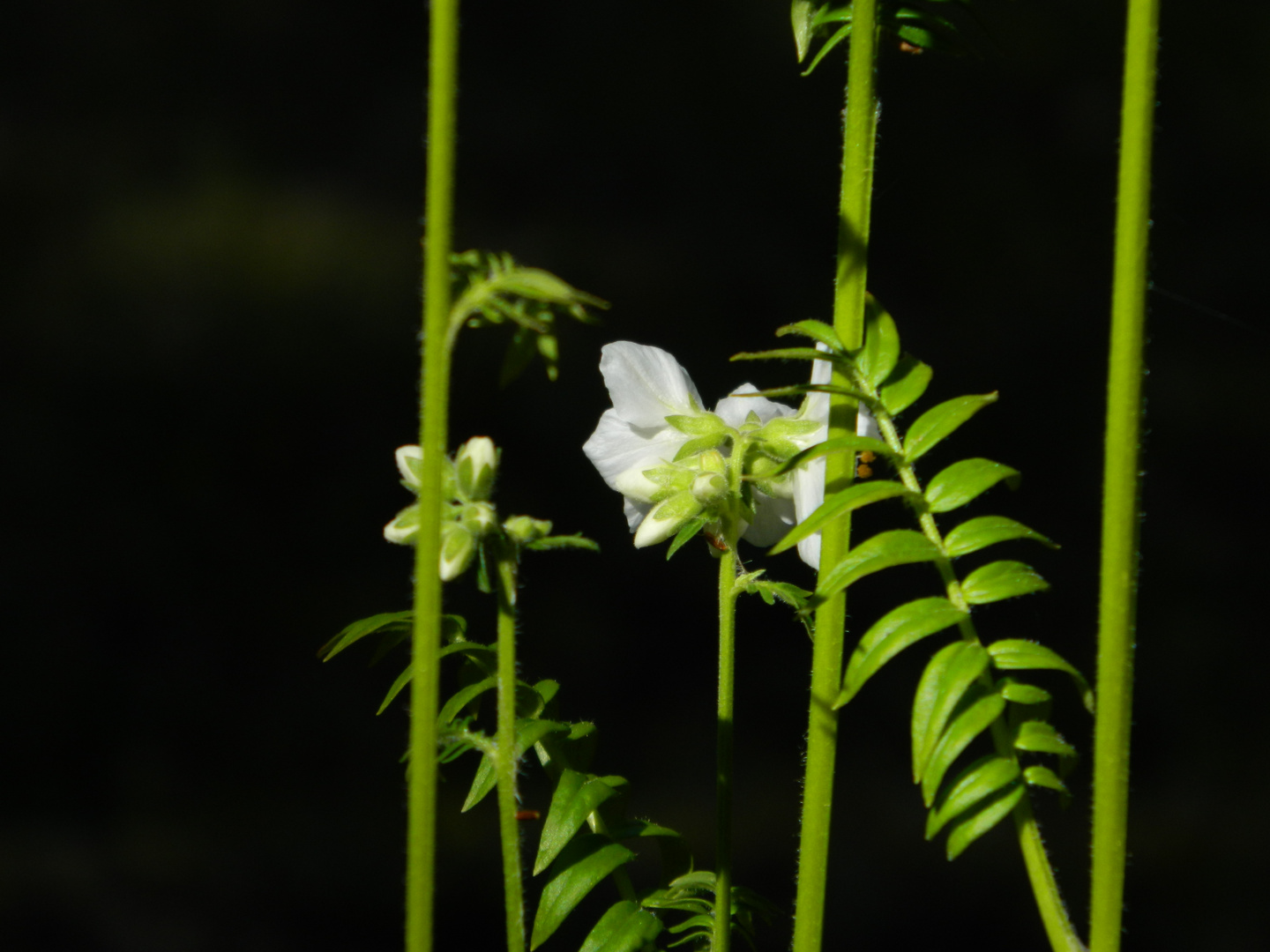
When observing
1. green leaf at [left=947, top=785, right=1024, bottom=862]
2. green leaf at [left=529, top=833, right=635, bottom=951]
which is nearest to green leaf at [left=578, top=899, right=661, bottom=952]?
green leaf at [left=529, top=833, right=635, bottom=951]

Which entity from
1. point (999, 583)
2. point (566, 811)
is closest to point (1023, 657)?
point (999, 583)

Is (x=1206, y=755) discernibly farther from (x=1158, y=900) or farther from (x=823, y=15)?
(x=823, y=15)

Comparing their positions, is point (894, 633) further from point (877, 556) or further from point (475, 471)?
point (475, 471)

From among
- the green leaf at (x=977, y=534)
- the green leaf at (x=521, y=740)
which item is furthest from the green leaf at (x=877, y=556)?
the green leaf at (x=521, y=740)

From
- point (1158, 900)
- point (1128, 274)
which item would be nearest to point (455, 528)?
point (1128, 274)

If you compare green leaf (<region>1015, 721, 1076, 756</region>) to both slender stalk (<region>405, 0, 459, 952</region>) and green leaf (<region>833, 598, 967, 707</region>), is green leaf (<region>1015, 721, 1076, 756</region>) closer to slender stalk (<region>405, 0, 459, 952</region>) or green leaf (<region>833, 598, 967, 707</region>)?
green leaf (<region>833, 598, 967, 707</region>)
